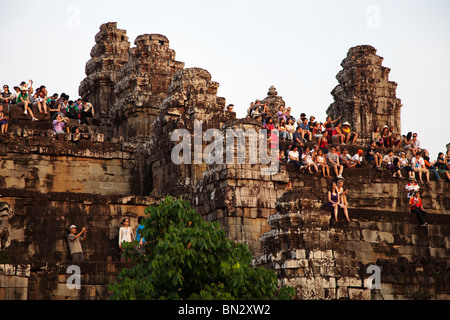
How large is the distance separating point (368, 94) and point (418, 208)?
17141mm

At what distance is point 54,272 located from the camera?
29188 mm

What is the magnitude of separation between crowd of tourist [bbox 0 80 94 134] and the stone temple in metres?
0.50

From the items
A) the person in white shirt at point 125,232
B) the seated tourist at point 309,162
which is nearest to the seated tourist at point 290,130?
the seated tourist at point 309,162

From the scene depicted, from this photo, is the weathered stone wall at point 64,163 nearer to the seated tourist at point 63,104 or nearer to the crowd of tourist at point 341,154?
the seated tourist at point 63,104

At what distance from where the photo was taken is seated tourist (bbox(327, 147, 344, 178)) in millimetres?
36594

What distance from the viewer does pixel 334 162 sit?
121 feet

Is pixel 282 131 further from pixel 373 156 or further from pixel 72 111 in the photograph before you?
pixel 72 111

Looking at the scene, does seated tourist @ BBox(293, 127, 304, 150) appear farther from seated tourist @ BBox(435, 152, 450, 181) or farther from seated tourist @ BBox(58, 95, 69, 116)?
seated tourist @ BBox(58, 95, 69, 116)

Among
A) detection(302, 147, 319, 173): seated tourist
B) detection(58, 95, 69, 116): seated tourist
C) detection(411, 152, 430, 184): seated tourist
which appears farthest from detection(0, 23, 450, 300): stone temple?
detection(58, 95, 69, 116): seated tourist

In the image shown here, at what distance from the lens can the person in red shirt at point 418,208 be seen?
3450cm

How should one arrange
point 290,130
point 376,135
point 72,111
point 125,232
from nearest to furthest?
point 125,232, point 290,130, point 72,111, point 376,135

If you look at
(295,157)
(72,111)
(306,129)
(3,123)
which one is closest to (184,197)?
(295,157)
